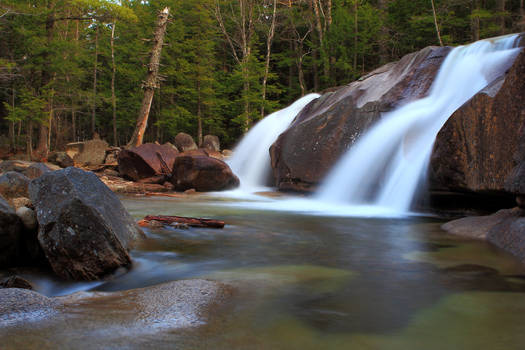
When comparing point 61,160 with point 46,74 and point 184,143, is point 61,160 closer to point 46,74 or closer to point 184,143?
point 46,74

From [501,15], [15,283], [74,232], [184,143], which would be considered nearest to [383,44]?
[501,15]

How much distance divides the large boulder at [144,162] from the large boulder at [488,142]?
27.3 feet

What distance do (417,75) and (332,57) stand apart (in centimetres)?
1365

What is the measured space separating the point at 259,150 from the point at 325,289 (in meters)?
11.1

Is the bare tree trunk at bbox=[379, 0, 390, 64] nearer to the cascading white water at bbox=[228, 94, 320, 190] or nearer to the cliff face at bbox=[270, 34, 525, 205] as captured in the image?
the cascading white water at bbox=[228, 94, 320, 190]

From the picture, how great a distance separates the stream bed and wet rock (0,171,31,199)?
2.33m

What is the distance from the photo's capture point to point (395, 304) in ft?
8.86

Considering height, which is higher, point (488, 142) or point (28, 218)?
point (488, 142)

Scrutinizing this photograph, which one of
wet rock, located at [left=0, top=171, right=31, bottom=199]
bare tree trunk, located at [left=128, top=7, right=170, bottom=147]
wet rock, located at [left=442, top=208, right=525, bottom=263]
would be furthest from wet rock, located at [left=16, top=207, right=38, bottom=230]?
bare tree trunk, located at [left=128, top=7, right=170, bottom=147]

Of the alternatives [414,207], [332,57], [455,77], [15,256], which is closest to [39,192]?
[15,256]

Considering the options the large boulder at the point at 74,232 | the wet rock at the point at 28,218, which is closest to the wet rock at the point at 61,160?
the wet rock at the point at 28,218

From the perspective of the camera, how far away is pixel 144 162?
39.1 ft

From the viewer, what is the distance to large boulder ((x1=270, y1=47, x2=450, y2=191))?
926cm

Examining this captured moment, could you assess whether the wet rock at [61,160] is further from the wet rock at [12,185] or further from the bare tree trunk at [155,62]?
the wet rock at [12,185]
